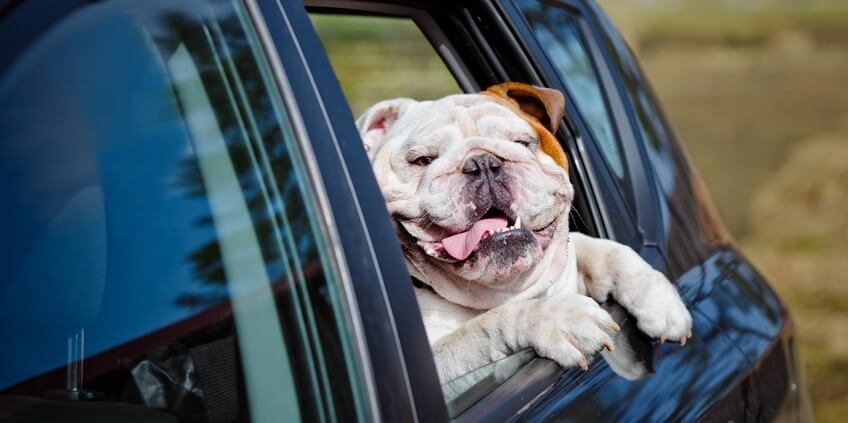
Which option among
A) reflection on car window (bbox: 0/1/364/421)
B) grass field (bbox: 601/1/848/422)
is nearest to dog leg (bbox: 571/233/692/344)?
reflection on car window (bbox: 0/1/364/421)

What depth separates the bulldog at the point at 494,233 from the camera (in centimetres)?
252

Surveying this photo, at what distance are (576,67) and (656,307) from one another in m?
0.91

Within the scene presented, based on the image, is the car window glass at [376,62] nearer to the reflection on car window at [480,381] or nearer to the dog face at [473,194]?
the dog face at [473,194]

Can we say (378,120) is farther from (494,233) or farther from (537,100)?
(494,233)

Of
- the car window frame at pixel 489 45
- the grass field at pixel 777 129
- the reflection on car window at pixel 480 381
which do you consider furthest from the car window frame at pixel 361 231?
the grass field at pixel 777 129

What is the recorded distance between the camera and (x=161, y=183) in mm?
1741

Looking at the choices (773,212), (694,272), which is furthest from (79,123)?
(773,212)

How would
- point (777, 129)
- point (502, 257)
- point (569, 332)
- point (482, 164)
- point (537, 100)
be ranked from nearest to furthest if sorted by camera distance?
point (569, 332) < point (502, 257) < point (482, 164) < point (537, 100) < point (777, 129)

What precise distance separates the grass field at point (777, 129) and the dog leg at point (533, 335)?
4772 mm

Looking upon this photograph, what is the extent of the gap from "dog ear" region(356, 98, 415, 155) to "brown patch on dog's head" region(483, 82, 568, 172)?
24cm

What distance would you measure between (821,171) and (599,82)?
1088cm

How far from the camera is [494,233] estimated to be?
268 centimetres

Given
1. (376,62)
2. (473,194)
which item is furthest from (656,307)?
(376,62)

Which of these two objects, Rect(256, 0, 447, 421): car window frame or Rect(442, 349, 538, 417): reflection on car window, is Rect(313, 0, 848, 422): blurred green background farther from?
Rect(256, 0, 447, 421): car window frame
